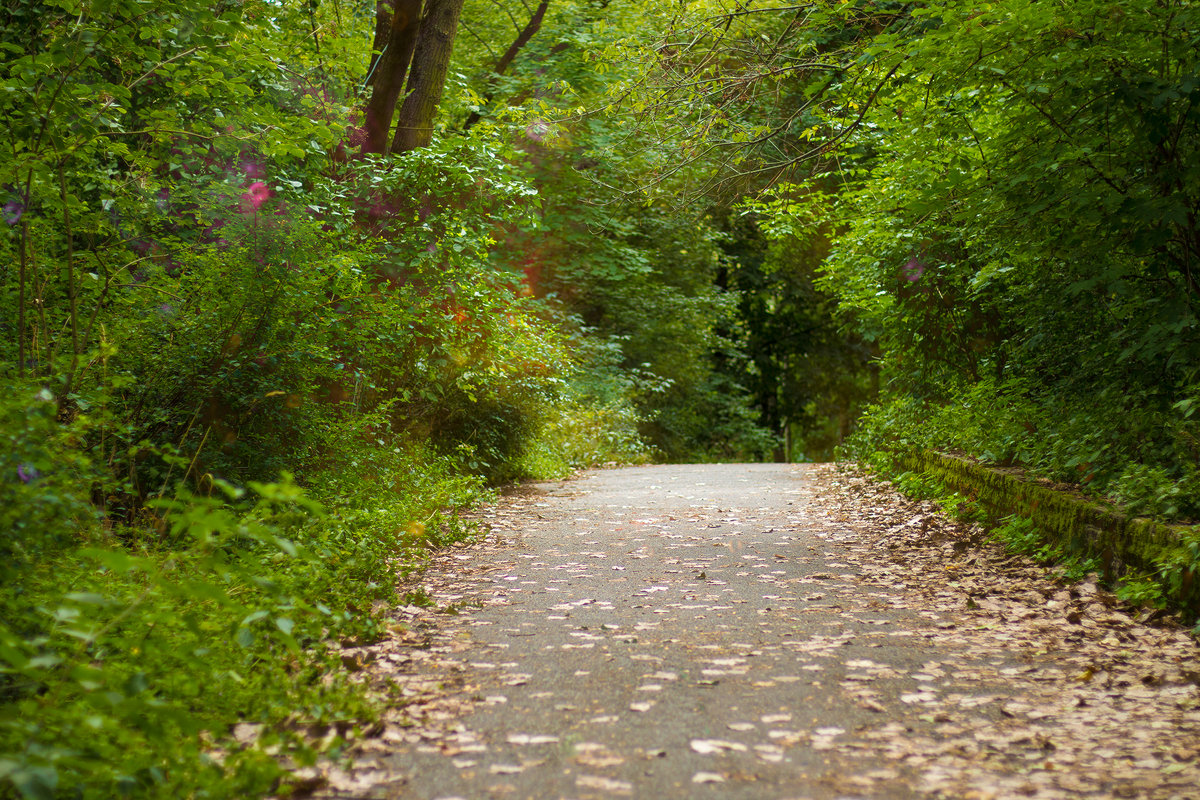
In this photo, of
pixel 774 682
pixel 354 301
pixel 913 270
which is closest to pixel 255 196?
pixel 354 301

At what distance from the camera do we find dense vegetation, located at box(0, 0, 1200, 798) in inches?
140

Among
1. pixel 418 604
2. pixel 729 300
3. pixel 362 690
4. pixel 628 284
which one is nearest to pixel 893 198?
pixel 418 604

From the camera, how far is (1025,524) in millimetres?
6691

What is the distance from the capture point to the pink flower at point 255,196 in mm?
7621

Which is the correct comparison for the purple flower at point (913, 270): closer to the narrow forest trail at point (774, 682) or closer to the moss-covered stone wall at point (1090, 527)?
the moss-covered stone wall at point (1090, 527)

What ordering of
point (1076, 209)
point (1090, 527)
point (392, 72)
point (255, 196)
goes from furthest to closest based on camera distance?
point (392, 72)
point (255, 196)
point (1076, 209)
point (1090, 527)

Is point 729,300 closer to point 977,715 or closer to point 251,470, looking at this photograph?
point 251,470

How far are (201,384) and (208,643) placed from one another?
3.10 meters

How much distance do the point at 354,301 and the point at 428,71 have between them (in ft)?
15.6

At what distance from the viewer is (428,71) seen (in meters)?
11.4

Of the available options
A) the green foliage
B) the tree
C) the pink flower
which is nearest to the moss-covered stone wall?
the green foliage

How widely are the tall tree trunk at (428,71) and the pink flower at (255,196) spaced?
3.53m

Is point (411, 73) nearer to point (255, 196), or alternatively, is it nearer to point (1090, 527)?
point (255, 196)

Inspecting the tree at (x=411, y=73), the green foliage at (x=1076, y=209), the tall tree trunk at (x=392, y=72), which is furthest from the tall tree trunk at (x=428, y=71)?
the green foliage at (x=1076, y=209)
